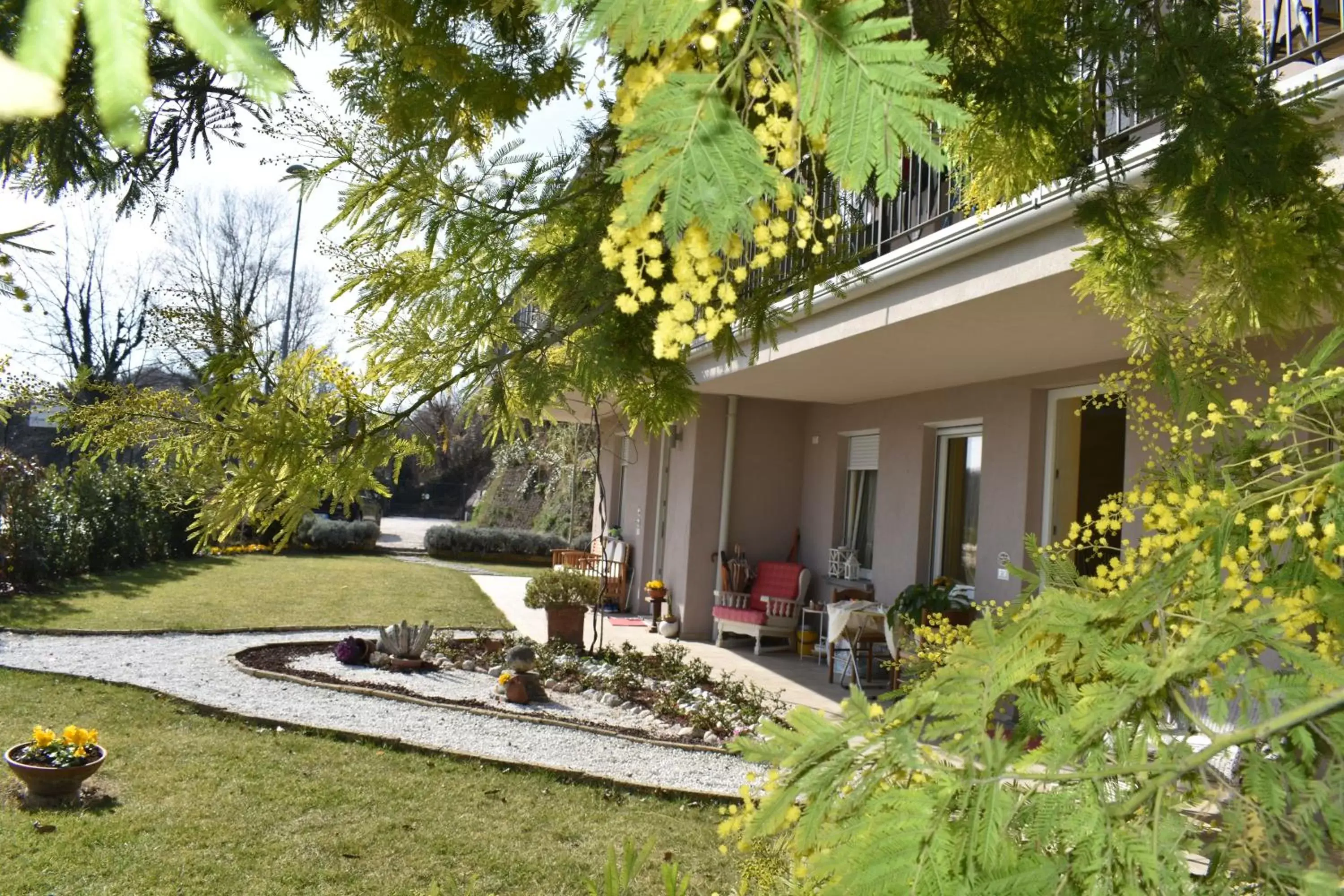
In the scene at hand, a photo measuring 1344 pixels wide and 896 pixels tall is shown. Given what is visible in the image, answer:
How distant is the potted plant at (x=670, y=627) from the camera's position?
1213cm

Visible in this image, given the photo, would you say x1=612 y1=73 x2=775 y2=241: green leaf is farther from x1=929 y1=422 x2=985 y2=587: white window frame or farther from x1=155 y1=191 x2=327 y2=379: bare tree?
x1=155 y1=191 x2=327 y2=379: bare tree

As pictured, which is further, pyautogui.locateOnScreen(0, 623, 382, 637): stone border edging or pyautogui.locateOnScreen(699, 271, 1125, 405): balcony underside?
pyautogui.locateOnScreen(0, 623, 382, 637): stone border edging

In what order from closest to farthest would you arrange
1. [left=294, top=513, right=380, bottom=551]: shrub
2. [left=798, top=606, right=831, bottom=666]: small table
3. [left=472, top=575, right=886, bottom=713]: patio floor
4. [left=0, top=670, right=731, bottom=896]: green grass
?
1. [left=0, top=670, right=731, bottom=896]: green grass
2. [left=472, top=575, right=886, bottom=713]: patio floor
3. [left=798, top=606, right=831, bottom=666]: small table
4. [left=294, top=513, right=380, bottom=551]: shrub

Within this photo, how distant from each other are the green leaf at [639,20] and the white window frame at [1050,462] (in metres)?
7.78

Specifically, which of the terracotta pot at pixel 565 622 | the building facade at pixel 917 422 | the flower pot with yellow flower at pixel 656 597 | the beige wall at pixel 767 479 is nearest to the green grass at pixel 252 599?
the flower pot with yellow flower at pixel 656 597

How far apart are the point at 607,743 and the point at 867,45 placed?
6.67 metres

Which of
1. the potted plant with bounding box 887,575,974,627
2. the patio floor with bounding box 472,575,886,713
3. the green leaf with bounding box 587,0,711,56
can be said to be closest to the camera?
the green leaf with bounding box 587,0,711,56

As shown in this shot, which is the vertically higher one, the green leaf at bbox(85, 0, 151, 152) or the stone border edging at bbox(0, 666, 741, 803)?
the green leaf at bbox(85, 0, 151, 152)

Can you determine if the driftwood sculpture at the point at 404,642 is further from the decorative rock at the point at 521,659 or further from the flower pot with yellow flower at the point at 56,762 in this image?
the flower pot with yellow flower at the point at 56,762

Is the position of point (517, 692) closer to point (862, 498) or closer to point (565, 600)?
point (565, 600)

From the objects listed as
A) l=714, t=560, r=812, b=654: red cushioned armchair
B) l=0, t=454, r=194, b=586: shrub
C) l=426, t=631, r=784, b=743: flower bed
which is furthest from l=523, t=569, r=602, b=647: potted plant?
l=0, t=454, r=194, b=586: shrub

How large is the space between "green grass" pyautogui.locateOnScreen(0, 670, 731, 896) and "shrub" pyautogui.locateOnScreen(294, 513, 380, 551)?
16660mm

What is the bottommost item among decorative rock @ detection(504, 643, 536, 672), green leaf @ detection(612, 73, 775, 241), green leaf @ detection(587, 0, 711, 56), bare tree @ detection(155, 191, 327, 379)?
decorative rock @ detection(504, 643, 536, 672)

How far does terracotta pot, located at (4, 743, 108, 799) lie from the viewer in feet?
16.5
